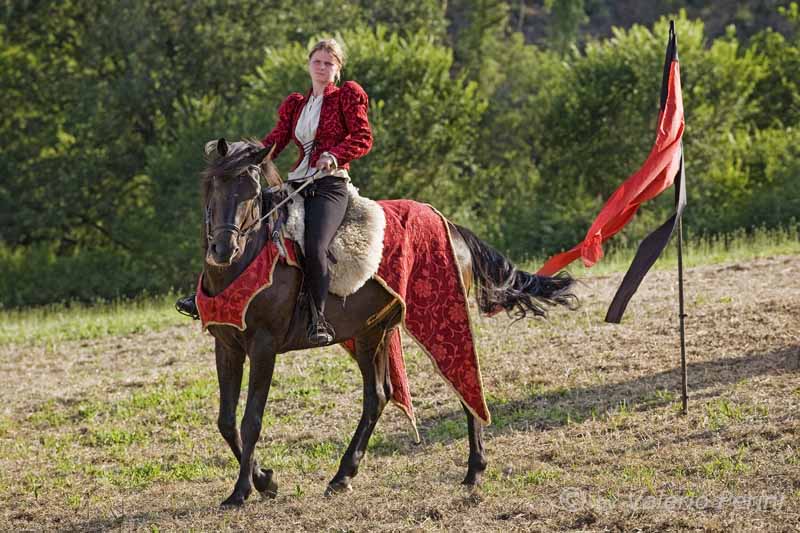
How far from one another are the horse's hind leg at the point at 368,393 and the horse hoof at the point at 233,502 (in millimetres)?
839

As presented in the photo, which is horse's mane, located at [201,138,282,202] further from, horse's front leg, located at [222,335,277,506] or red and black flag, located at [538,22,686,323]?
red and black flag, located at [538,22,686,323]

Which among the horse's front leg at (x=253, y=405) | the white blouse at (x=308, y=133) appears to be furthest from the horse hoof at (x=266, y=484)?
the white blouse at (x=308, y=133)

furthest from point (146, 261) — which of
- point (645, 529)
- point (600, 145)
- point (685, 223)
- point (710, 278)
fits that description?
point (645, 529)

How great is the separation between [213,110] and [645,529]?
2412cm

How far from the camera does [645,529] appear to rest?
573 cm

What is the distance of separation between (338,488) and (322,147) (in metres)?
2.36

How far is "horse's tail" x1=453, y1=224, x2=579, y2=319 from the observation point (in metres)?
7.73

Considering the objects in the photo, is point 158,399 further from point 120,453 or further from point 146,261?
point 146,261

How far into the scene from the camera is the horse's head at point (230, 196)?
613 centimetres

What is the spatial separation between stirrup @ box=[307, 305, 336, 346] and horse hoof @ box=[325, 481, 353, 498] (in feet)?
3.51

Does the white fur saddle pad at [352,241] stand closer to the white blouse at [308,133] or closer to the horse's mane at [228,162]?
the white blouse at [308,133]

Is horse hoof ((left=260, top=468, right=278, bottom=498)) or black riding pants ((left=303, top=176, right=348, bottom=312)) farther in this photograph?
horse hoof ((left=260, top=468, right=278, bottom=498))

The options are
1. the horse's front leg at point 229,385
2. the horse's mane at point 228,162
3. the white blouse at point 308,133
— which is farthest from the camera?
the white blouse at point 308,133

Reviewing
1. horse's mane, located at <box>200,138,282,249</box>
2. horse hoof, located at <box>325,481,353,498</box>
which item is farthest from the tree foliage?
horse's mane, located at <box>200,138,282,249</box>
